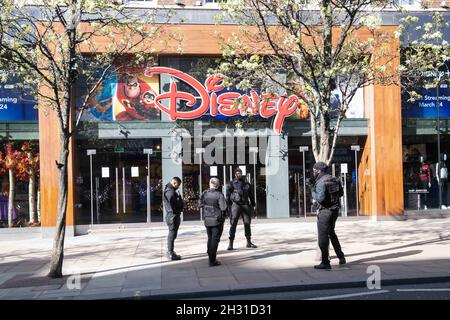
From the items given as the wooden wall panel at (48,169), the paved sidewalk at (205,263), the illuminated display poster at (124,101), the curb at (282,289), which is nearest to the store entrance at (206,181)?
the paved sidewalk at (205,263)

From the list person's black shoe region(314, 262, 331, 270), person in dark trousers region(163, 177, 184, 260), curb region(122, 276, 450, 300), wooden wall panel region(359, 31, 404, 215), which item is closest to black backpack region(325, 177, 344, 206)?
person's black shoe region(314, 262, 331, 270)

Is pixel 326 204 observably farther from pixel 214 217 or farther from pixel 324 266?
pixel 214 217

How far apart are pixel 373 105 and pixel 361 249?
6.86 m

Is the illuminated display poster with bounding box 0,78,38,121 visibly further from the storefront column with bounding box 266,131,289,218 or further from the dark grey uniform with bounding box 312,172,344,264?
the dark grey uniform with bounding box 312,172,344,264

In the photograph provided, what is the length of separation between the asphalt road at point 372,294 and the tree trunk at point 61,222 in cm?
324

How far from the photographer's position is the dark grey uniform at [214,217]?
32.5 ft

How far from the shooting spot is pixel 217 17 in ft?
35.7

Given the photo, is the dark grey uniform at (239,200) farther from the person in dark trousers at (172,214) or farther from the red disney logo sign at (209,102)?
the red disney logo sign at (209,102)

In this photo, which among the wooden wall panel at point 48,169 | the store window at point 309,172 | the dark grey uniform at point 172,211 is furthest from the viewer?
the store window at point 309,172

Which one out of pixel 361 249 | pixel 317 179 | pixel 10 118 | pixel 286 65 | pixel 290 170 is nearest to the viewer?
pixel 317 179

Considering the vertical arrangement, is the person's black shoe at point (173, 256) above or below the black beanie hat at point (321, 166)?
below

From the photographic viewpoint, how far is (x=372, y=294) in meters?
7.68
